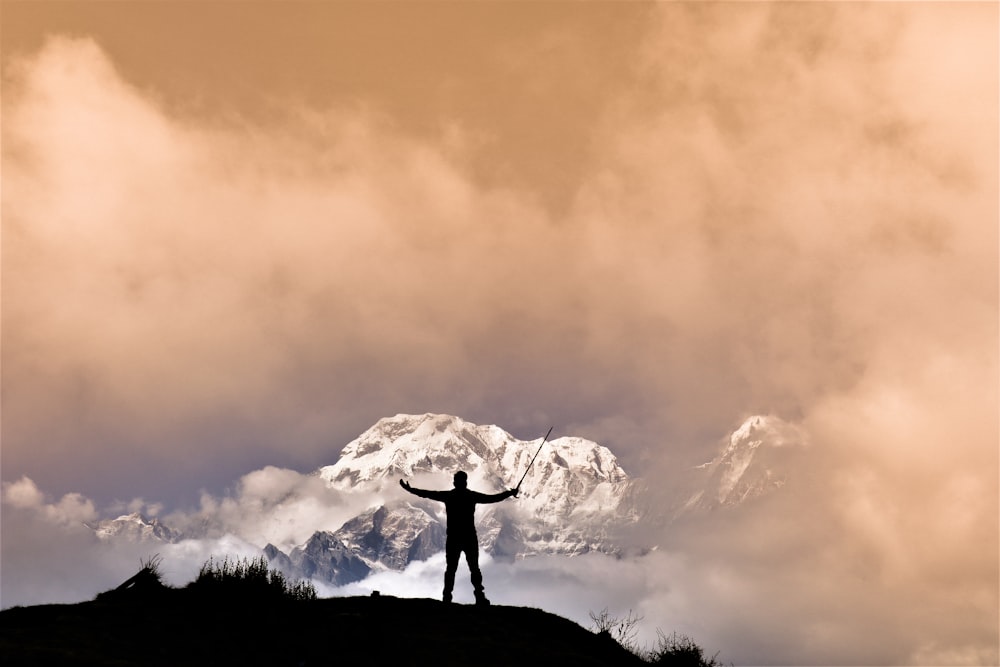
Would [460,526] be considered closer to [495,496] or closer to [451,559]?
[451,559]

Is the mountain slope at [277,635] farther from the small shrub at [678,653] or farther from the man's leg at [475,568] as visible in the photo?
the small shrub at [678,653]

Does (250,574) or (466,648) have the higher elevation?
(250,574)

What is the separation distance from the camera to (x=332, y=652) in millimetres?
17203

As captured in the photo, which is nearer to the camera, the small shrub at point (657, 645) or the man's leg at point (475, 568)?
A: the small shrub at point (657, 645)

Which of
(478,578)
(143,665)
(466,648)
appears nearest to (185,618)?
(143,665)

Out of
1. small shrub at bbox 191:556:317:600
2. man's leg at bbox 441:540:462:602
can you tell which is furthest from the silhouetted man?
small shrub at bbox 191:556:317:600

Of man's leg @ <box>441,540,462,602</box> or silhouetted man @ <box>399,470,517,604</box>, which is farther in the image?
silhouetted man @ <box>399,470,517,604</box>

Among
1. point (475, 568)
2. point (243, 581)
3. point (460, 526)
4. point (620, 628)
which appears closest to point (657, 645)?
point (620, 628)

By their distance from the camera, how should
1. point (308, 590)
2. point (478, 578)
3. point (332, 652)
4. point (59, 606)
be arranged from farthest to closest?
point (478, 578)
point (308, 590)
point (59, 606)
point (332, 652)

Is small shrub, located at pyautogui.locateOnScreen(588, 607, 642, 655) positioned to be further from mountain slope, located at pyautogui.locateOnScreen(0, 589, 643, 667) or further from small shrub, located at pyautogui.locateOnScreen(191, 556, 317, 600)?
small shrub, located at pyautogui.locateOnScreen(191, 556, 317, 600)

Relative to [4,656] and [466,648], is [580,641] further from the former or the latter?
[4,656]

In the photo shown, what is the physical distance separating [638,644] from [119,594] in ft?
38.4

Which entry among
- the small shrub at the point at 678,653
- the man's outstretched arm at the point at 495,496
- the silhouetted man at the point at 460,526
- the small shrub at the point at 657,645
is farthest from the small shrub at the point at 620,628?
the man's outstretched arm at the point at 495,496

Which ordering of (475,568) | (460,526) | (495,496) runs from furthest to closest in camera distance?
(460,526), (475,568), (495,496)
